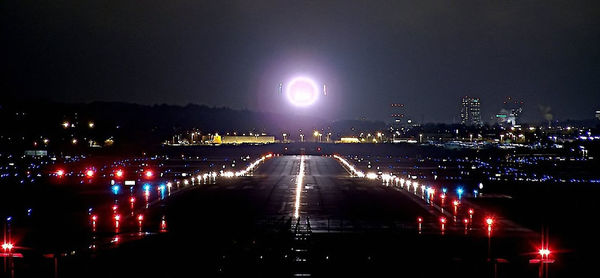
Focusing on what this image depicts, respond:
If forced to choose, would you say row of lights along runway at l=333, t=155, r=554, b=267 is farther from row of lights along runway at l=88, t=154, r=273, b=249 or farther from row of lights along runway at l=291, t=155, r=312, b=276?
row of lights along runway at l=88, t=154, r=273, b=249

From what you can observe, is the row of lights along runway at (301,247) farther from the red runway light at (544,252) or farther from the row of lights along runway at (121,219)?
the red runway light at (544,252)

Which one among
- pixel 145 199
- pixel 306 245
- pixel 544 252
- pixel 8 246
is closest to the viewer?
pixel 544 252

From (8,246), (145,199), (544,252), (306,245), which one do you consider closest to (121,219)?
(8,246)

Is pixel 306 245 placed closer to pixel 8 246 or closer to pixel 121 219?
pixel 8 246

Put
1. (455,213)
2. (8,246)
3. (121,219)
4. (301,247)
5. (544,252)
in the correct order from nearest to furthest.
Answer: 1. (544,252)
2. (8,246)
3. (301,247)
4. (121,219)
5. (455,213)

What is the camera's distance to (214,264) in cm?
2152

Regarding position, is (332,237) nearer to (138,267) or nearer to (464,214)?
(138,267)

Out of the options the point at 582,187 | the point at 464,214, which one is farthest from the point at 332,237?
the point at 582,187

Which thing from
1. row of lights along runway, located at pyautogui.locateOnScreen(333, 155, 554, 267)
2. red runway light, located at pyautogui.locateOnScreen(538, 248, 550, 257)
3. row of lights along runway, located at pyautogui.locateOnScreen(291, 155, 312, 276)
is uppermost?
row of lights along runway, located at pyautogui.locateOnScreen(291, 155, 312, 276)

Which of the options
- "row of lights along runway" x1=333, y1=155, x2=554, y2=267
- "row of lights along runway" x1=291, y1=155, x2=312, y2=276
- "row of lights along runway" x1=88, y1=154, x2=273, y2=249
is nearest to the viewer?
"row of lights along runway" x1=291, y1=155, x2=312, y2=276

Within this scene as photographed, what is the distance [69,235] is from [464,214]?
20672 millimetres

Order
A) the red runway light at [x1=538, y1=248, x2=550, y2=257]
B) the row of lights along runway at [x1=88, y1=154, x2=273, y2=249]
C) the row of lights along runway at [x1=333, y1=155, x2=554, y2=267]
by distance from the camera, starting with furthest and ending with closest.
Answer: the row of lights along runway at [x1=88, y1=154, x2=273, y2=249] < the row of lights along runway at [x1=333, y1=155, x2=554, y2=267] < the red runway light at [x1=538, y1=248, x2=550, y2=257]

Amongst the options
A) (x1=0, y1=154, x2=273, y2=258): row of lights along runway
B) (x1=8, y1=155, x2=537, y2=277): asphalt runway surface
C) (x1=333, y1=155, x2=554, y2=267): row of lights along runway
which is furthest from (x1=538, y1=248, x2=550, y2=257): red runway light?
(x1=0, y1=154, x2=273, y2=258): row of lights along runway

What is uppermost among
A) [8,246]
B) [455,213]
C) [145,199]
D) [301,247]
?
[8,246]
